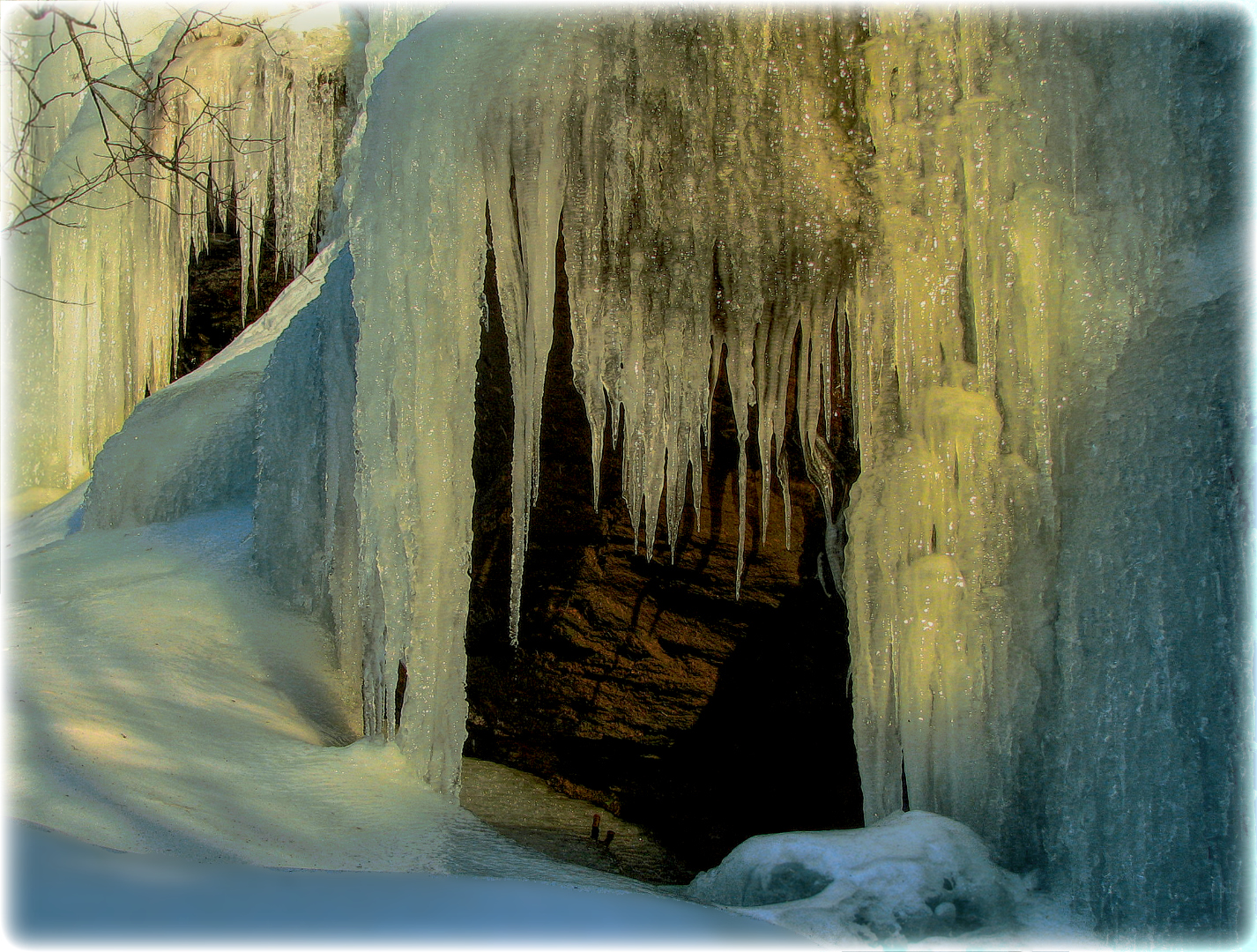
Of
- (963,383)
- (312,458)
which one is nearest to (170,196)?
(312,458)

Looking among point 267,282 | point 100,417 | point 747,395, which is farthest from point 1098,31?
point 100,417

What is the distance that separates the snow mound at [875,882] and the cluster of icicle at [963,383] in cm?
29

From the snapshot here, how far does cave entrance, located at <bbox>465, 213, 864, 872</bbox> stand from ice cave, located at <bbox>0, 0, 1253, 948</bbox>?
16 mm

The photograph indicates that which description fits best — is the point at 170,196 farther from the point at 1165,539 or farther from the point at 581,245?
the point at 1165,539

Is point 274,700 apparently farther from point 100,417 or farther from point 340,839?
point 100,417

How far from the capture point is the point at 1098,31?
3219 millimetres

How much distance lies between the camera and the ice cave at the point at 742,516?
291 centimetres

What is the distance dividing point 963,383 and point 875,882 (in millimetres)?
1452

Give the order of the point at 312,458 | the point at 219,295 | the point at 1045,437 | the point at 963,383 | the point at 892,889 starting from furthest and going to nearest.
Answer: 1. the point at 219,295
2. the point at 312,458
3. the point at 963,383
4. the point at 1045,437
5. the point at 892,889

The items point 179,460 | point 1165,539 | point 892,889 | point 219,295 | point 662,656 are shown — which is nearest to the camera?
point 892,889

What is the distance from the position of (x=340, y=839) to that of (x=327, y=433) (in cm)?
200

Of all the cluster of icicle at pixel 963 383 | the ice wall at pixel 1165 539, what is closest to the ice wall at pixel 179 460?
the cluster of icicle at pixel 963 383

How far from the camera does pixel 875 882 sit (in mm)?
2766

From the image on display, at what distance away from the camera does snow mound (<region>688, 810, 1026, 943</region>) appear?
2650 mm
